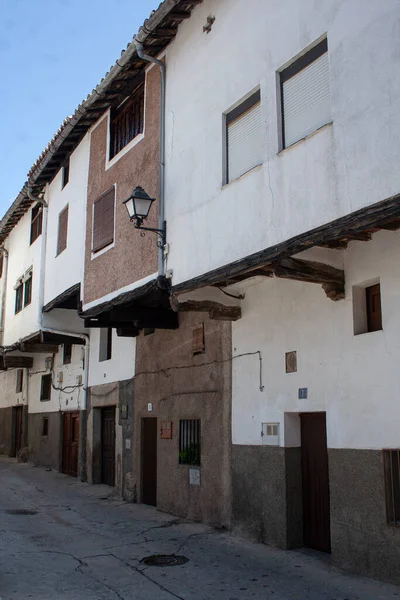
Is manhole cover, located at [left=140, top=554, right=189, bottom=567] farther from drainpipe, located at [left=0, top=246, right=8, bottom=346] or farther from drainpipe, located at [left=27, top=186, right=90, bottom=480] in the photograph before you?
drainpipe, located at [left=0, top=246, right=8, bottom=346]

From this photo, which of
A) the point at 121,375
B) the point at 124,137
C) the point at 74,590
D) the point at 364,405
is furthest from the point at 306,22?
the point at 121,375

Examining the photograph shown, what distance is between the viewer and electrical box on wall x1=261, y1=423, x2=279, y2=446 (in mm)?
8969

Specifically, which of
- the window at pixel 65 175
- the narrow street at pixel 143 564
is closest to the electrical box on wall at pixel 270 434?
the narrow street at pixel 143 564

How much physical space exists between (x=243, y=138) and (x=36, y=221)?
43.5ft

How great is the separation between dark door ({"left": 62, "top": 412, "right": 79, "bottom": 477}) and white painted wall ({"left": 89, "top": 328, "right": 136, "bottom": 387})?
95.9 inches

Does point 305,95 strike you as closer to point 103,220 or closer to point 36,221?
point 103,220

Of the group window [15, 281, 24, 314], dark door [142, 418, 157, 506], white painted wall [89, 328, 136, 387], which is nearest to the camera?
dark door [142, 418, 157, 506]

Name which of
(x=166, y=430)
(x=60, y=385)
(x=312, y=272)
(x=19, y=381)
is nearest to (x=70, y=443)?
(x=60, y=385)

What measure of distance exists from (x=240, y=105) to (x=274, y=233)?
7.65ft

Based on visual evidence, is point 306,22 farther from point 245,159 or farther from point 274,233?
point 274,233

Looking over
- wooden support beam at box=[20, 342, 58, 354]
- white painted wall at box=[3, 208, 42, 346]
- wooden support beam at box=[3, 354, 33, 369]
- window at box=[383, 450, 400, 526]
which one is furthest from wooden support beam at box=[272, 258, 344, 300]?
wooden support beam at box=[3, 354, 33, 369]

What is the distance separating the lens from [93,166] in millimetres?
13977

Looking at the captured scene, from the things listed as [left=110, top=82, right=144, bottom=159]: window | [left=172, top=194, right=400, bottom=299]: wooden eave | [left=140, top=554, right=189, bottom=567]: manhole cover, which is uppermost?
[left=110, top=82, right=144, bottom=159]: window

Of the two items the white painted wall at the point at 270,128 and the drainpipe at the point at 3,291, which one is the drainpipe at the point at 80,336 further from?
the white painted wall at the point at 270,128
